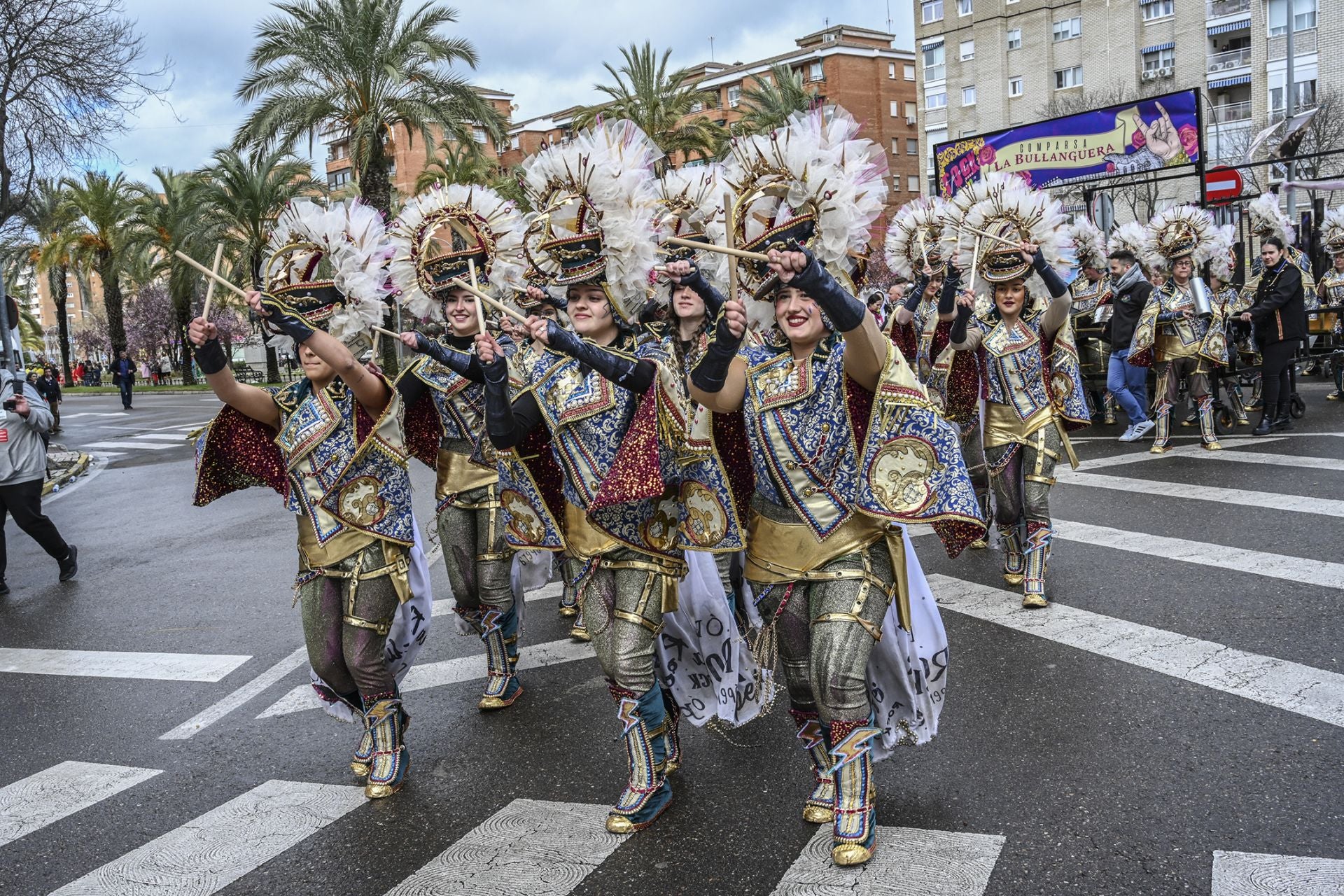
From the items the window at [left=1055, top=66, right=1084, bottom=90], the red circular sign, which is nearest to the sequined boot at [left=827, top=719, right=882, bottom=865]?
the red circular sign

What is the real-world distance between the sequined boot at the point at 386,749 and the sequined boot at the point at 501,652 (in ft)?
2.85

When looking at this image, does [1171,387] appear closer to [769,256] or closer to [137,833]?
[769,256]

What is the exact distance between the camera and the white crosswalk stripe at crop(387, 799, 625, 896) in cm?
354

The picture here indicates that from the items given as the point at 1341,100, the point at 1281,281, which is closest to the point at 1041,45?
the point at 1341,100

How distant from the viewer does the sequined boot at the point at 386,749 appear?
4.35 m

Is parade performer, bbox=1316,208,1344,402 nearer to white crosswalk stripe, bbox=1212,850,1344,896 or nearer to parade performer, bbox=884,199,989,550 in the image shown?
parade performer, bbox=884,199,989,550

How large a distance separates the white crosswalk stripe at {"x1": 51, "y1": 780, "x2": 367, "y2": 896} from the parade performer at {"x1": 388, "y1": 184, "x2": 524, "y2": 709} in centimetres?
111

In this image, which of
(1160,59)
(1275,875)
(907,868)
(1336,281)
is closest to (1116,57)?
(1160,59)

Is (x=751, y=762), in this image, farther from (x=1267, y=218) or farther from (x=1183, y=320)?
(x=1267, y=218)

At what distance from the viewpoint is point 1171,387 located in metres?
11.2

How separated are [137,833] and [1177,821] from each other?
3829mm

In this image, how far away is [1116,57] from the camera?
50688 millimetres

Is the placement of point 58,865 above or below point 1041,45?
below

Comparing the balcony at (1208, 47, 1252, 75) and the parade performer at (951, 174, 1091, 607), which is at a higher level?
the balcony at (1208, 47, 1252, 75)
